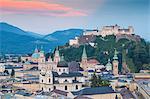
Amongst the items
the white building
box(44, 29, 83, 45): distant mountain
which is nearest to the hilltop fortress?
box(44, 29, 83, 45): distant mountain

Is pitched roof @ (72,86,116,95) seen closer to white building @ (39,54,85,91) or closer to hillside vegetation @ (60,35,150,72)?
white building @ (39,54,85,91)

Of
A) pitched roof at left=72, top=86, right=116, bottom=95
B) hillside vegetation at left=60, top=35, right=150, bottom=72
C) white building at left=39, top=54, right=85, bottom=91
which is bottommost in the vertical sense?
pitched roof at left=72, top=86, right=116, bottom=95

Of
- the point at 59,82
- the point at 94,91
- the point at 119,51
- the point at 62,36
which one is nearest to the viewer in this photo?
the point at 94,91

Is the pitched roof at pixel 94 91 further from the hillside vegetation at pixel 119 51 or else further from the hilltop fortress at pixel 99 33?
the hilltop fortress at pixel 99 33

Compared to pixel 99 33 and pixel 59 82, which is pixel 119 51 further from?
pixel 59 82

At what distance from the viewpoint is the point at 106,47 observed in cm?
1573

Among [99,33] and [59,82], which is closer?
[59,82]

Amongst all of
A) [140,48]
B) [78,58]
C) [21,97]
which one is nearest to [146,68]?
[140,48]

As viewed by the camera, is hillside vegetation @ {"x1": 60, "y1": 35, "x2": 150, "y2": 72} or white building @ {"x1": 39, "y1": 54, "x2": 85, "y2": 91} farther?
hillside vegetation @ {"x1": 60, "y1": 35, "x2": 150, "y2": 72}

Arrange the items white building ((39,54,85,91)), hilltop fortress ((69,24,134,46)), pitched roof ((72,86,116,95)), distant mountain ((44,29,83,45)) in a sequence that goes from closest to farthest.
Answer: pitched roof ((72,86,116,95)), white building ((39,54,85,91)), hilltop fortress ((69,24,134,46)), distant mountain ((44,29,83,45))

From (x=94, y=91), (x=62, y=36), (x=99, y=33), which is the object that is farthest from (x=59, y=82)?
(x=62, y=36)

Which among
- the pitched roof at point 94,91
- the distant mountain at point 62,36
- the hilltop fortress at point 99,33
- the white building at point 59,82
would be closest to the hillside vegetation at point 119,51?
the hilltop fortress at point 99,33

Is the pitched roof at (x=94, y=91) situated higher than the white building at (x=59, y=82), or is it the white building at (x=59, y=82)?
the white building at (x=59, y=82)

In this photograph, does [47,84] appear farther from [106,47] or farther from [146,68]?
[106,47]
